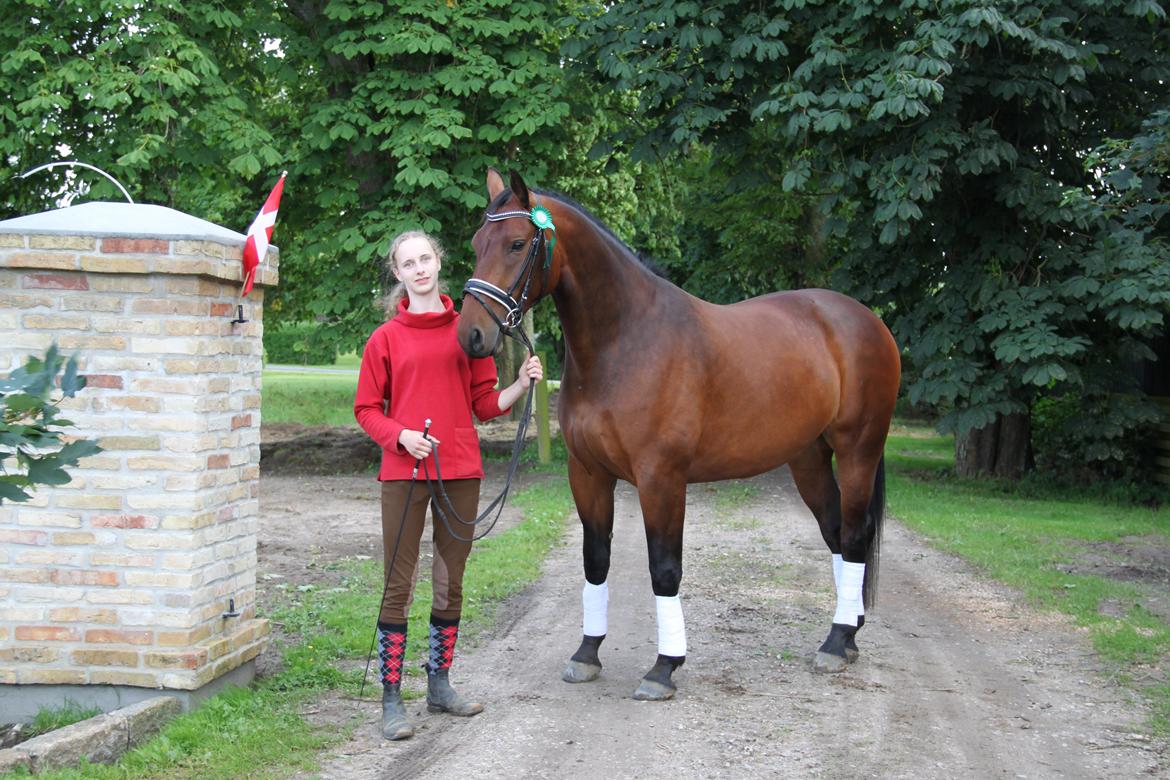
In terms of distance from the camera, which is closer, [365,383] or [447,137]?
[365,383]

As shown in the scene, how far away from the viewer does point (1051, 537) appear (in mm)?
10812

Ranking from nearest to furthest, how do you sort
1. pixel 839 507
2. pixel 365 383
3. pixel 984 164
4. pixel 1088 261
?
1. pixel 365 383
2. pixel 839 507
3. pixel 984 164
4. pixel 1088 261

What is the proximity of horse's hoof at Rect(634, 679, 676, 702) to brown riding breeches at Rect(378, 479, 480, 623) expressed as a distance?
1014 millimetres

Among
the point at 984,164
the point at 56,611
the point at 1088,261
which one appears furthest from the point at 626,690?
the point at 1088,261

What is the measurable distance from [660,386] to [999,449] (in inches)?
466

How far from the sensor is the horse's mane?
493 centimetres

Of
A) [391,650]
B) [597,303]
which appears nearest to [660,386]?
[597,303]

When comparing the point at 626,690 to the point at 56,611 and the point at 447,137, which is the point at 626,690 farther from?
the point at 447,137

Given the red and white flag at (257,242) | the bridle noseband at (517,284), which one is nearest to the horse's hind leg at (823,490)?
the bridle noseband at (517,284)

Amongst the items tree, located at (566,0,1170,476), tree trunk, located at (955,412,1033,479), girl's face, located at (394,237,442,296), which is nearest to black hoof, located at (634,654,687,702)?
girl's face, located at (394,237,442,296)

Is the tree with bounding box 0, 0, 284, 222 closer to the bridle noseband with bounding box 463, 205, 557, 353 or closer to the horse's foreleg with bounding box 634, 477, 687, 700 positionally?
the bridle noseband with bounding box 463, 205, 557, 353

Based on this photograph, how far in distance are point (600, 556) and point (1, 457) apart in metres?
3.38

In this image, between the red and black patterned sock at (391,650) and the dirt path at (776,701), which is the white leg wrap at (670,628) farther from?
the red and black patterned sock at (391,650)

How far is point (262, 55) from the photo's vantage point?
46.6 ft
